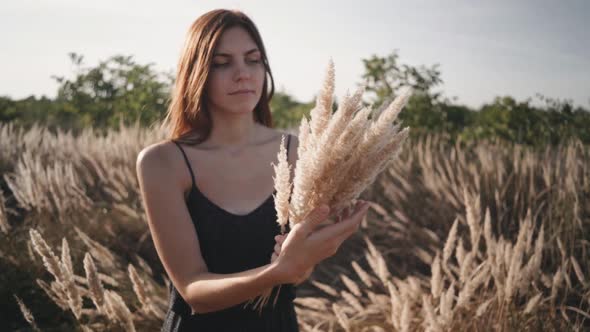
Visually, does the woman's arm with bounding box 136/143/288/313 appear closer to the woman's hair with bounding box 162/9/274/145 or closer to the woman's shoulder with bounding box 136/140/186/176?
the woman's shoulder with bounding box 136/140/186/176

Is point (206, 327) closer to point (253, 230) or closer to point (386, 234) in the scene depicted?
point (253, 230)

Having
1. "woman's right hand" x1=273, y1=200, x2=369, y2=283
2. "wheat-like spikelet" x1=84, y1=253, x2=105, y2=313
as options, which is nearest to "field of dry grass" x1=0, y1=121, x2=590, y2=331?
"wheat-like spikelet" x1=84, y1=253, x2=105, y2=313

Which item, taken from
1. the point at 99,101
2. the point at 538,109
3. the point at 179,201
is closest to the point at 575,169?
the point at 538,109

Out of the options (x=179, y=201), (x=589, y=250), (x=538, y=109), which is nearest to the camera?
(x=179, y=201)

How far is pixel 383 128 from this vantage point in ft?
3.41

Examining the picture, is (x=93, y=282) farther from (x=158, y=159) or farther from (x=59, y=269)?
(x=158, y=159)

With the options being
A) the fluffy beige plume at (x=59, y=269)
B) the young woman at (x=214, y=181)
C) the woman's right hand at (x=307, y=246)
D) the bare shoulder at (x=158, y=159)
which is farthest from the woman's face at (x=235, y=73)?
the fluffy beige plume at (x=59, y=269)

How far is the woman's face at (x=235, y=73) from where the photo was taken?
1.85m

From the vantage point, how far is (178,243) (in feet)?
5.56

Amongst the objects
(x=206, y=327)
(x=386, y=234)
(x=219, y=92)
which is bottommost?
(x=386, y=234)

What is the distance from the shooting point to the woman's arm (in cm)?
144

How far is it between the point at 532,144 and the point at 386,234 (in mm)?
3131

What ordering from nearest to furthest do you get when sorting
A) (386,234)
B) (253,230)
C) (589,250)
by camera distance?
1. (253,230)
2. (589,250)
3. (386,234)

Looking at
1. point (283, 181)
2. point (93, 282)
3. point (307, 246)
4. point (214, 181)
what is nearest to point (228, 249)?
point (214, 181)
